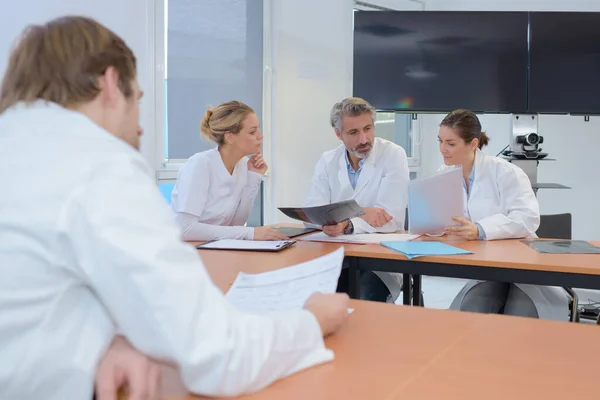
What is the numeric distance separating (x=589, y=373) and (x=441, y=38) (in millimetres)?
3494

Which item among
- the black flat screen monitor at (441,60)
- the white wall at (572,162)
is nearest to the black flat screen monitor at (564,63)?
the black flat screen monitor at (441,60)

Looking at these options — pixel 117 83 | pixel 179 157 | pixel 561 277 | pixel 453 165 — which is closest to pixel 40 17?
pixel 179 157

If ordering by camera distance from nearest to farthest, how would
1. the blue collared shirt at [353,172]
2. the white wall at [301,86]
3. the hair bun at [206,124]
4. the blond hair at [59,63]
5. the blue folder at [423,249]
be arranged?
the blond hair at [59,63] < the blue folder at [423,249] < the hair bun at [206,124] < the blue collared shirt at [353,172] < the white wall at [301,86]

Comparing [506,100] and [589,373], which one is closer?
[589,373]

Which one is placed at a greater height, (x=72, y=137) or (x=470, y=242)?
(x=72, y=137)

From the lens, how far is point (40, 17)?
3.00 m

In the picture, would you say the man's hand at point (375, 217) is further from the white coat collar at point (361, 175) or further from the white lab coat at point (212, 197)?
the white lab coat at point (212, 197)

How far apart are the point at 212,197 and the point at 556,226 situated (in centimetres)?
174

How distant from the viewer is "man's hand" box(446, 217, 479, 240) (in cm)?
251

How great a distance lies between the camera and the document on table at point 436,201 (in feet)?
8.09

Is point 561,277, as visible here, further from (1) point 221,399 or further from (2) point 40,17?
(2) point 40,17

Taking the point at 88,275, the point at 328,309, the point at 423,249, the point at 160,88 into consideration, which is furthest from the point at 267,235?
the point at 88,275

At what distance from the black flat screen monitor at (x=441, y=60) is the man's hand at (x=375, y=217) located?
4.99ft

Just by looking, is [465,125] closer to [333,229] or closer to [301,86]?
[333,229]
